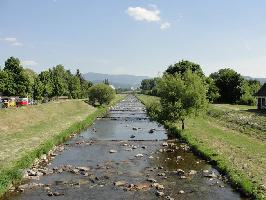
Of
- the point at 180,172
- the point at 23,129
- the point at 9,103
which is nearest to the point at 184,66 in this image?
the point at 9,103

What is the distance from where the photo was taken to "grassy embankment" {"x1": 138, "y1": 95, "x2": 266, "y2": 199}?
3363cm

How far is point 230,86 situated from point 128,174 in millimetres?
103641

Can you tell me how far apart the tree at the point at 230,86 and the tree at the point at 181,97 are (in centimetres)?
7239

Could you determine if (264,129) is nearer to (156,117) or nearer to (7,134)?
(156,117)

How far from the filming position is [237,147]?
47562 mm

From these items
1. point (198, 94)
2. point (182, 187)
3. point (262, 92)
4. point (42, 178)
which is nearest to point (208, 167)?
point (182, 187)

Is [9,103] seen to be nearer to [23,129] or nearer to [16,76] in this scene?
[16,76]

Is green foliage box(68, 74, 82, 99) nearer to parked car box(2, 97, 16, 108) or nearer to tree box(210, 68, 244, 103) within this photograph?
tree box(210, 68, 244, 103)

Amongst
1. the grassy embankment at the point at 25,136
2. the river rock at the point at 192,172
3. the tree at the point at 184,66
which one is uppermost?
the tree at the point at 184,66

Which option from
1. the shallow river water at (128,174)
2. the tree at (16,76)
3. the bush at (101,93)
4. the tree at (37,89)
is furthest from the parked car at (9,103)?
the bush at (101,93)

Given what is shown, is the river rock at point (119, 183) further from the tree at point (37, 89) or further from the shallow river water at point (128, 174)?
the tree at point (37, 89)

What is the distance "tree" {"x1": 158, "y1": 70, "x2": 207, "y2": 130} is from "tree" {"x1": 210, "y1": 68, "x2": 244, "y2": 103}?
72.4 m

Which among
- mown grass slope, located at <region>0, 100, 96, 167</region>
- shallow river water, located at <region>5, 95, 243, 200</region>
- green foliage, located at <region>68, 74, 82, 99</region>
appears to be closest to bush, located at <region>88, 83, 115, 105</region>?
mown grass slope, located at <region>0, 100, 96, 167</region>

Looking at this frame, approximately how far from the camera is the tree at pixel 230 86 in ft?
443
